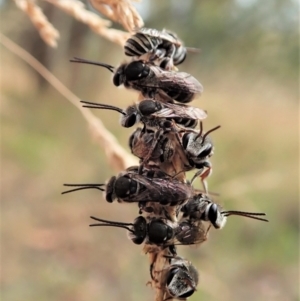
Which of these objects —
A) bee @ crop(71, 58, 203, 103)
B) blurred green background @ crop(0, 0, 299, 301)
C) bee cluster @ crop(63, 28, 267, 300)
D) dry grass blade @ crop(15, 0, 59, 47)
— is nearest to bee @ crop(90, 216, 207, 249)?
bee cluster @ crop(63, 28, 267, 300)

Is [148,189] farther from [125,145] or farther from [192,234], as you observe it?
[125,145]

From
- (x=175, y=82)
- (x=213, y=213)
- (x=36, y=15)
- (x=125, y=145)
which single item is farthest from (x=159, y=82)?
(x=125, y=145)

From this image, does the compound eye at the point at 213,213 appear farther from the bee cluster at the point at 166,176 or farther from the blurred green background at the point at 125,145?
the blurred green background at the point at 125,145

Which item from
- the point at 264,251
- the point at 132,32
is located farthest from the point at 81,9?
the point at 264,251

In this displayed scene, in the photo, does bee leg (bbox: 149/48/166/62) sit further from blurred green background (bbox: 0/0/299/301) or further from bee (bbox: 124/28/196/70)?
blurred green background (bbox: 0/0/299/301)

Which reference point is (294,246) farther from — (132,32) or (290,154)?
(132,32)
